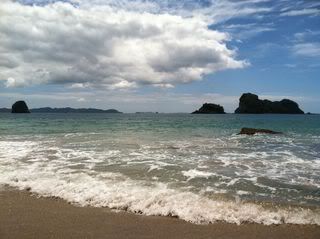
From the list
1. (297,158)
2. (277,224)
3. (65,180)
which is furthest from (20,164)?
(297,158)

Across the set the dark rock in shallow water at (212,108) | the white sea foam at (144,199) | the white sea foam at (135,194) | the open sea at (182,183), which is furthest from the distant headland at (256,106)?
the white sea foam at (144,199)

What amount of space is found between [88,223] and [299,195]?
247 inches

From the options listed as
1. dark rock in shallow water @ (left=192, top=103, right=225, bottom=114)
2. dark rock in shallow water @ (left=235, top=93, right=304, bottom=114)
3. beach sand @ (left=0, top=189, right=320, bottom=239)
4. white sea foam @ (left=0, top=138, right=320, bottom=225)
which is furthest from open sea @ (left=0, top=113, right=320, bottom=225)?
dark rock in shallow water @ (left=192, top=103, right=225, bottom=114)

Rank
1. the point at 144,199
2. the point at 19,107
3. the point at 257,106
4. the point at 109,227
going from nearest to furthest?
1. the point at 109,227
2. the point at 144,199
3. the point at 257,106
4. the point at 19,107

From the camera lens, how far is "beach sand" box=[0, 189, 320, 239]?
683 cm

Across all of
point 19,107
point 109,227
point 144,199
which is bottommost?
point 109,227

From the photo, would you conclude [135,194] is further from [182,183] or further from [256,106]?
[256,106]

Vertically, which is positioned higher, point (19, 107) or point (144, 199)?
point (19, 107)

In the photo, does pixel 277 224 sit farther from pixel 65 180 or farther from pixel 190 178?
pixel 65 180

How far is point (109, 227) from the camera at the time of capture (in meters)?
7.22

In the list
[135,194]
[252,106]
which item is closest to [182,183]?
[135,194]

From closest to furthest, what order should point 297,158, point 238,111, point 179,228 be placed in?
point 179,228 < point 297,158 < point 238,111

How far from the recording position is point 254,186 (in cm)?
1100

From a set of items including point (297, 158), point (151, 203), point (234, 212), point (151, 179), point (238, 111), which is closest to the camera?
point (234, 212)
